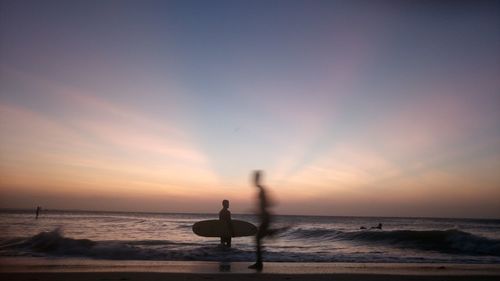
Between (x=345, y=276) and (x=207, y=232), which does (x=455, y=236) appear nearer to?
(x=207, y=232)

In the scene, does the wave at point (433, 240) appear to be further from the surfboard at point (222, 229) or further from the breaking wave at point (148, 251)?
the surfboard at point (222, 229)

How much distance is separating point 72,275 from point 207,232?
25.2ft

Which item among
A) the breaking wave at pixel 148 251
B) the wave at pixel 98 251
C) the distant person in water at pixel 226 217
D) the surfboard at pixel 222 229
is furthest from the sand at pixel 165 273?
the surfboard at pixel 222 229

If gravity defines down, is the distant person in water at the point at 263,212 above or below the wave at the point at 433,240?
above

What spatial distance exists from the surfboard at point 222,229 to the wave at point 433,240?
32.6 feet

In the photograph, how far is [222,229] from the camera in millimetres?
15500

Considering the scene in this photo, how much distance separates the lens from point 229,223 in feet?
48.1

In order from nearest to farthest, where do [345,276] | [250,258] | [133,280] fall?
[133,280] < [345,276] < [250,258]

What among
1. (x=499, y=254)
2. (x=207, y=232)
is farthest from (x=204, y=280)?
(x=499, y=254)

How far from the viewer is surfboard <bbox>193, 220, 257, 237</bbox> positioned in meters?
15.1

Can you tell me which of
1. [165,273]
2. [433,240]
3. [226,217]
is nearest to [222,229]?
[226,217]

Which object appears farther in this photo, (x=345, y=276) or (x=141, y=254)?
(x=141, y=254)

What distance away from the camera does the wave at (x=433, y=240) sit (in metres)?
19.0

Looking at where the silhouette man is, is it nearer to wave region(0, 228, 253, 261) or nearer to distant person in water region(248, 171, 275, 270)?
distant person in water region(248, 171, 275, 270)
